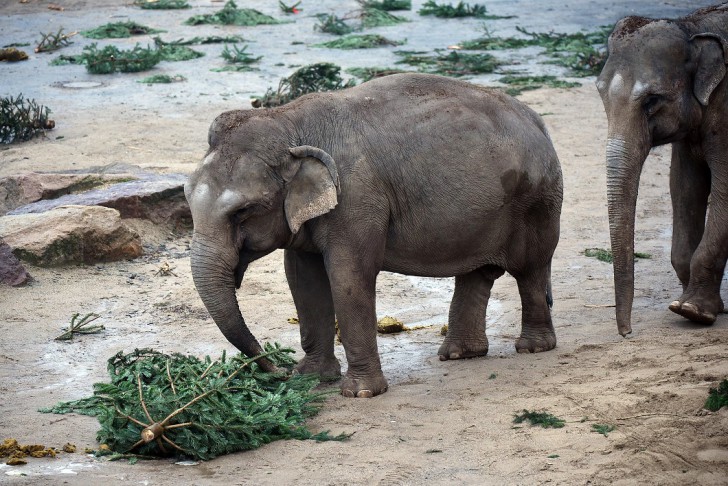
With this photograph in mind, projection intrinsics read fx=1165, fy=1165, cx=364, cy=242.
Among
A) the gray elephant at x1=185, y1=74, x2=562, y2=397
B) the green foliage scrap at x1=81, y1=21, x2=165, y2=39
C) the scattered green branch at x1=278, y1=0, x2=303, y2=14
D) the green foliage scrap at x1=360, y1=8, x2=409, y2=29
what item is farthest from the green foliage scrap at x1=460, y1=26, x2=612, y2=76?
the gray elephant at x1=185, y1=74, x2=562, y2=397

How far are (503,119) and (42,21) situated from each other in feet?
57.3

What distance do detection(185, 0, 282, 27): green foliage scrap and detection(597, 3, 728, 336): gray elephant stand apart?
47.8 feet

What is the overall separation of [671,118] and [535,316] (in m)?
1.77

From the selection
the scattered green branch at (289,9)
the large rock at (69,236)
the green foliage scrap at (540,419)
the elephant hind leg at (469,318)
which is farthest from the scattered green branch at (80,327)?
the scattered green branch at (289,9)

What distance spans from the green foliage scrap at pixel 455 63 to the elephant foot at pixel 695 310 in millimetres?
9457

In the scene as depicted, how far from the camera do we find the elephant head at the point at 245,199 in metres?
7.04

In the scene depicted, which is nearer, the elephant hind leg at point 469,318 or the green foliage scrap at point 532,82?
the elephant hind leg at point 469,318

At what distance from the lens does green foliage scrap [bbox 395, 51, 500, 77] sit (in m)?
17.9

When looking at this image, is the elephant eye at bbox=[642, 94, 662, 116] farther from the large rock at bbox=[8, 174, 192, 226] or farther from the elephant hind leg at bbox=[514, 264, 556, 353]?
the large rock at bbox=[8, 174, 192, 226]

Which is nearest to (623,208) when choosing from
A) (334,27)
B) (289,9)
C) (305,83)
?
(305,83)

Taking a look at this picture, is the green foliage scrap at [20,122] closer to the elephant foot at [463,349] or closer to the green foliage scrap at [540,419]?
the elephant foot at [463,349]

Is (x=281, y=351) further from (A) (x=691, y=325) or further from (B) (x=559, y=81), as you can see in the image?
(B) (x=559, y=81)

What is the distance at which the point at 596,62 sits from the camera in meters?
18.0

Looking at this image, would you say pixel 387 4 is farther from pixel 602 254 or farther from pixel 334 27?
pixel 602 254
